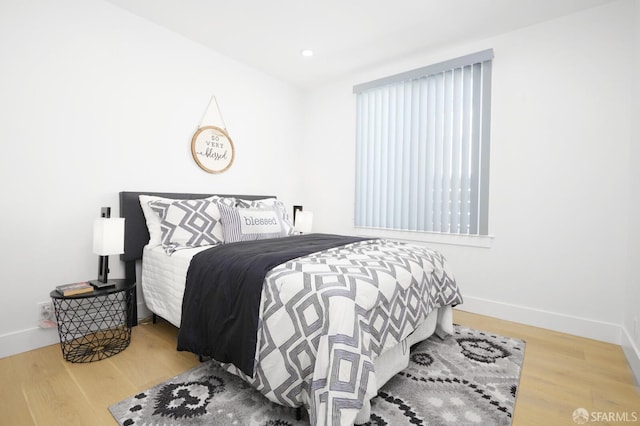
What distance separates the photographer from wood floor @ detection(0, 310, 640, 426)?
4.84ft

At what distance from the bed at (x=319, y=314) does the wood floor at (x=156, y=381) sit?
1.01ft

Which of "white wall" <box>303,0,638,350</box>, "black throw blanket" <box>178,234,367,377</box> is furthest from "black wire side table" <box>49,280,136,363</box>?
"white wall" <box>303,0,638,350</box>

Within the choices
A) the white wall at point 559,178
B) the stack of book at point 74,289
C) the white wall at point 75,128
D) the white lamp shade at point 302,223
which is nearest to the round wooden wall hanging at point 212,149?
the white wall at point 75,128

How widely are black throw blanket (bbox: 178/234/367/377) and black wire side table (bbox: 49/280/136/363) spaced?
60cm

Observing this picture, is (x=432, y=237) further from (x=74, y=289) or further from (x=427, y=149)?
(x=74, y=289)

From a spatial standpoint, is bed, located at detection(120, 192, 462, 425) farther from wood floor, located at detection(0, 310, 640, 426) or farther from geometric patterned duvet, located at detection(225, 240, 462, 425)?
wood floor, located at detection(0, 310, 640, 426)

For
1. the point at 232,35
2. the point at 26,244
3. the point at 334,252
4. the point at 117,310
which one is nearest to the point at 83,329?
the point at 117,310

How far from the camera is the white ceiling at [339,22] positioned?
7.86 feet

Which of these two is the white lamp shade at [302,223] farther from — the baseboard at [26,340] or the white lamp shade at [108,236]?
the baseboard at [26,340]

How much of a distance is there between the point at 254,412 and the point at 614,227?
2771 millimetres

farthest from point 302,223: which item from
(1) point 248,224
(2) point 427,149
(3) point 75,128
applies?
(3) point 75,128

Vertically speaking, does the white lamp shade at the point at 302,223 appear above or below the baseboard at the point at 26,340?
above

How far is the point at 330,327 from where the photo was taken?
1.23m

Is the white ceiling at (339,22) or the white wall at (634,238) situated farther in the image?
the white ceiling at (339,22)
